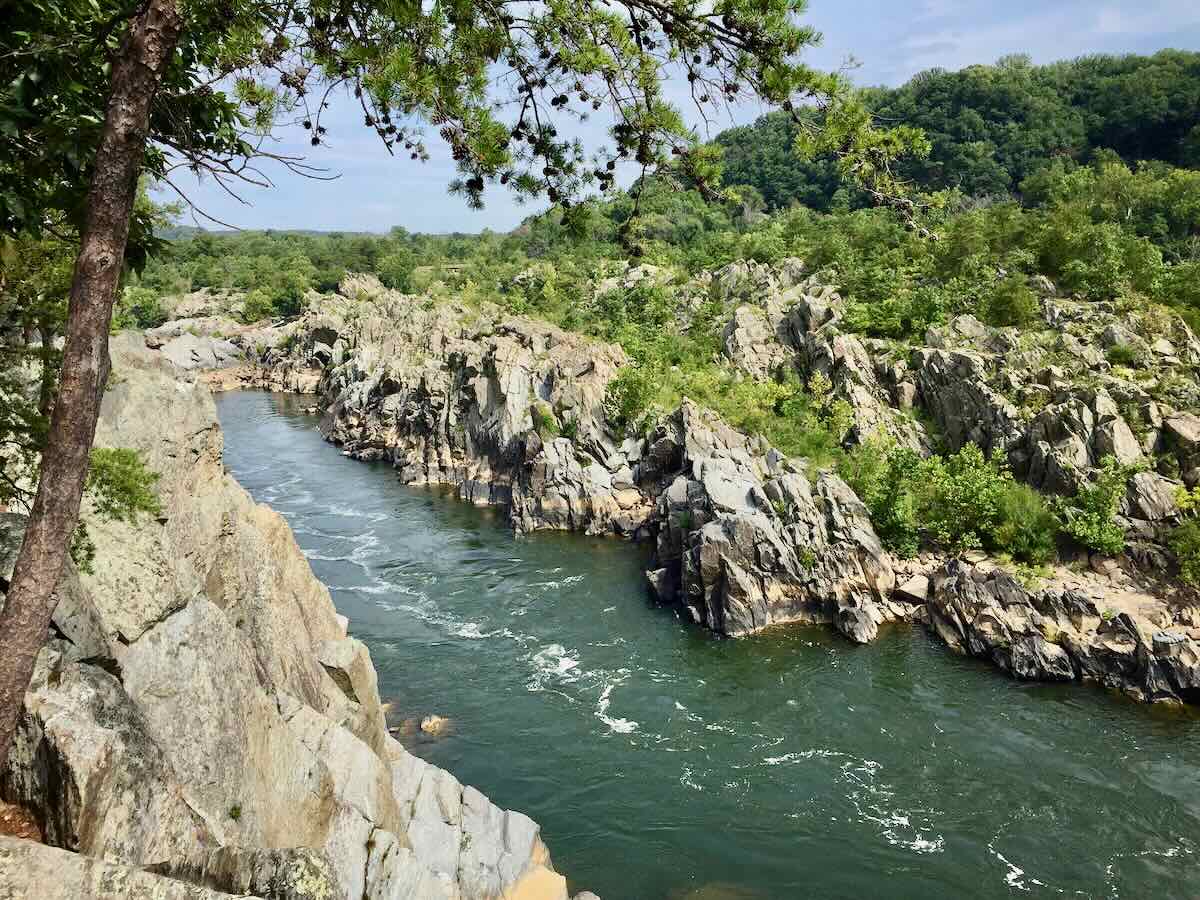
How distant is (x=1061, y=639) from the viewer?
27734 mm

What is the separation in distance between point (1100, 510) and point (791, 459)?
14124 millimetres

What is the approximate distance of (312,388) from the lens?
8756 centimetres

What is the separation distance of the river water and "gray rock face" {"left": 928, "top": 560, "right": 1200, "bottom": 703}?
90cm

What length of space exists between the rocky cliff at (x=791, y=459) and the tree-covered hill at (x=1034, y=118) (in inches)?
1889

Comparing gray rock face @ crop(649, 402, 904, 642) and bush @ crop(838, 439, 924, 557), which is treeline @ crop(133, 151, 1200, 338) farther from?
gray rock face @ crop(649, 402, 904, 642)

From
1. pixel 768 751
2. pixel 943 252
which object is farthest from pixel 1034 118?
pixel 768 751

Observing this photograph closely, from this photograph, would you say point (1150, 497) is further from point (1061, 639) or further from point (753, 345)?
point (753, 345)

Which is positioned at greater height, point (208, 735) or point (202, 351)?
point (202, 351)

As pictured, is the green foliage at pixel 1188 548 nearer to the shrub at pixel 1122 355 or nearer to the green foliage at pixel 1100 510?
the green foliage at pixel 1100 510

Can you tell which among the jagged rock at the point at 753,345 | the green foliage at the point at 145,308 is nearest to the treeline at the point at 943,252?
the green foliage at the point at 145,308

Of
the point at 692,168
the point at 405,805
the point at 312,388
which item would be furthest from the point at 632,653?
the point at 312,388

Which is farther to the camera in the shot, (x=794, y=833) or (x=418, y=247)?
(x=418, y=247)

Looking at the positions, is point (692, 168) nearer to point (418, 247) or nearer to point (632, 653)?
point (632, 653)

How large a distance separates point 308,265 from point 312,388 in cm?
4814
